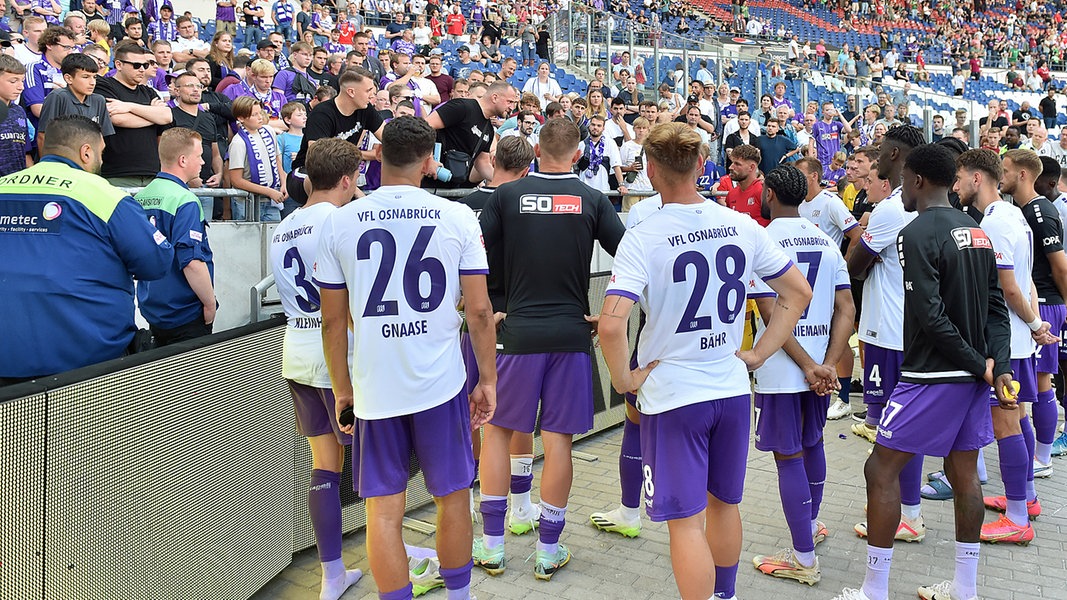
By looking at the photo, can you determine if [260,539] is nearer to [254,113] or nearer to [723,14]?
[254,113]

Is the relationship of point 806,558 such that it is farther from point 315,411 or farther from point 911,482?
point 315,411

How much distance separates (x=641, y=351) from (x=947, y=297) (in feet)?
4.61

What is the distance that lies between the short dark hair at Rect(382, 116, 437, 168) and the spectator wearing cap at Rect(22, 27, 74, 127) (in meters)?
4.54

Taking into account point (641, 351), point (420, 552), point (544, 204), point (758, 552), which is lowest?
point (758, 552)

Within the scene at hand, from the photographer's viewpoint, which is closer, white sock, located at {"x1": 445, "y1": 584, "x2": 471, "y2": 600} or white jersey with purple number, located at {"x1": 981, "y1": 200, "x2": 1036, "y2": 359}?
white sock, located at {"x1": 445, "y1": 584, "x2": 471, "y2": 600}

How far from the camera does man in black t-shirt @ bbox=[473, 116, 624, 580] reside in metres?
4.34

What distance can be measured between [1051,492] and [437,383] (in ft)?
14.4

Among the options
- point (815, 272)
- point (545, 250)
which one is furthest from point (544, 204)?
point (815, 272)

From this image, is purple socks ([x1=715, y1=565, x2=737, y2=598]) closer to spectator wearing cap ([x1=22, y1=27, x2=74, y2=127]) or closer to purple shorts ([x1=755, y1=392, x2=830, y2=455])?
purple shorts ([x1=755, y1=392, x2=830, y2=455])

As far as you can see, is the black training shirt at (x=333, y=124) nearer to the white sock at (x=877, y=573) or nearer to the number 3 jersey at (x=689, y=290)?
the number 3 jersey at (x=689, y=290)

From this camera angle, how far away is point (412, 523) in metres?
5.04

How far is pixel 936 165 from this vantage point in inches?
154

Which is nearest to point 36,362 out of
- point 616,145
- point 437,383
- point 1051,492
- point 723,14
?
point 437,383

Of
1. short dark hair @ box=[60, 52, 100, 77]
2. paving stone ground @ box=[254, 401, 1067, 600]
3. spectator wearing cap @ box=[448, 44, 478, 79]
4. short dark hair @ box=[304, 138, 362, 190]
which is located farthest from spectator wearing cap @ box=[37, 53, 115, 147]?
spectator wearing cap @ box=[448, 44, 478, 79]
